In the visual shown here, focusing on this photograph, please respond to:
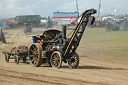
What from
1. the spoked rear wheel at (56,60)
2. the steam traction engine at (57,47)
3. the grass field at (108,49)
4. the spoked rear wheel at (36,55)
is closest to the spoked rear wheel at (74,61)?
the steam traction engine at (57,47)

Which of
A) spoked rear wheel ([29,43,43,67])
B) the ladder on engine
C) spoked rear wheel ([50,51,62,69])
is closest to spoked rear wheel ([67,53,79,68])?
the ladder on engine

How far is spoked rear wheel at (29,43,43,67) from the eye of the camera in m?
13.1

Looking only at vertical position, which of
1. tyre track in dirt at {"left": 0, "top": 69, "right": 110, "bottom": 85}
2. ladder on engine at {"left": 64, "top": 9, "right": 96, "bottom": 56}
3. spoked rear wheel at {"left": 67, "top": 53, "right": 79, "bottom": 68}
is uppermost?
ladder on engine at {"left": 64, "top": 9, "right": 96, "bottom": 56}

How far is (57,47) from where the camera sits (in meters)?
12.7

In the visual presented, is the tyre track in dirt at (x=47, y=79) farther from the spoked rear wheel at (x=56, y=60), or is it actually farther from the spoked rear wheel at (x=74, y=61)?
the spoked rear wheel at (x=74, y=61)

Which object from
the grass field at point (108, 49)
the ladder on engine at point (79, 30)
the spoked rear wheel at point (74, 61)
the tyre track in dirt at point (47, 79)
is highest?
the ladder on engine at point (79, 30)

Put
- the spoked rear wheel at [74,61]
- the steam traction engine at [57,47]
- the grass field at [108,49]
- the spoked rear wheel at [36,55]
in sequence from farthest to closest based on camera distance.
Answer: the grass field at [108,49] < the spoked rear wheel at [36,55] < the spoked rear wheel at [74,61] < the steam traction engine at [57,47]

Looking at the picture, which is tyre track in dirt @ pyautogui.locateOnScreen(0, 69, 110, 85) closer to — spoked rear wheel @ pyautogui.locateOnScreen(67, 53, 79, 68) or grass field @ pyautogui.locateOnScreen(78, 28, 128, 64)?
spoked rear wheel @ pyautogui.locateOnScreen(67, 53, 79, 68)

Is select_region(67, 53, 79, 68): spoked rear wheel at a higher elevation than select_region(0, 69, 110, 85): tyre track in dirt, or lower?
lower

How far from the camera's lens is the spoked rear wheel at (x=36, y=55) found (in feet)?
43.0

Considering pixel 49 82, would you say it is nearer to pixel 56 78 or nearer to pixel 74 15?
pixel 56 78

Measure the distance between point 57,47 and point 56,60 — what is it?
2.16 ft

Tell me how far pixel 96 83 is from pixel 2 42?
A: 23.6 m

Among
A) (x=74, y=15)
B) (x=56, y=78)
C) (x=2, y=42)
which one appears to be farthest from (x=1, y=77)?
(x=74, y=15)
